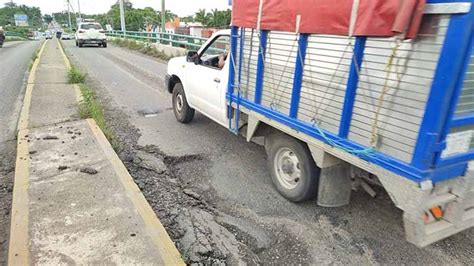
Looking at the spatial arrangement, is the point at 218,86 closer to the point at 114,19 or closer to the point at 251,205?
the point at 251,205

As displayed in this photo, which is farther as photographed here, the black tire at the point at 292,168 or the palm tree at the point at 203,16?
the palm tree at the point at 203,16

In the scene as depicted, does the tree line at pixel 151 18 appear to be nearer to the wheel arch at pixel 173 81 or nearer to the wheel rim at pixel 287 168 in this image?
the wheel arch at pixel 173 81

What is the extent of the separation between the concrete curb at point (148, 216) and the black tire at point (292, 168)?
1437 millimetres

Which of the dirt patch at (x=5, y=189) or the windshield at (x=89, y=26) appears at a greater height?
the windshield at (x=89, y=26)

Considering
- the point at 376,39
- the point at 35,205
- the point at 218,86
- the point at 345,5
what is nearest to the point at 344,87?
the point at 376,39

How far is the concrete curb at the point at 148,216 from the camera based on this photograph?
275 cm

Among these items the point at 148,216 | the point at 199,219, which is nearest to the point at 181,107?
the point at 199,219

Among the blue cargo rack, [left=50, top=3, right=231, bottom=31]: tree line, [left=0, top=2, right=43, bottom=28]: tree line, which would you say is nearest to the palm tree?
[left=50, top=3, right=231, bottom=31]: tree line

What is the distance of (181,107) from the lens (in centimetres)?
650

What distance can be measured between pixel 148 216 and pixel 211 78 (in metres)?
2.48

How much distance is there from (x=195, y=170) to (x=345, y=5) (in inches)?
110

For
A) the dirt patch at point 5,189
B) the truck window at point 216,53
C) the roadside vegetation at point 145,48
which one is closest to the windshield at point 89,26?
the roadside vegetation at point 145,48

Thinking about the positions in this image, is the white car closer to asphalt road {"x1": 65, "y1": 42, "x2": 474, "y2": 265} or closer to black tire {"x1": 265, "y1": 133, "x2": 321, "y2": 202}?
asphalt road {"x1": 65, "y1": 42, "x2": 474, "y2": 265}

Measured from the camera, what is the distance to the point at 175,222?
3395mm
